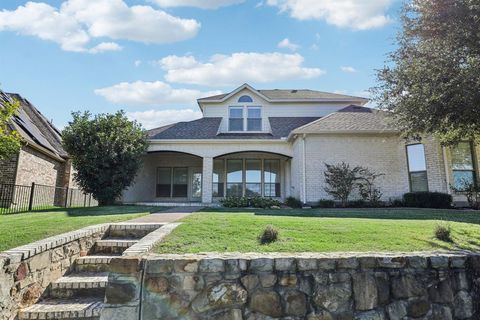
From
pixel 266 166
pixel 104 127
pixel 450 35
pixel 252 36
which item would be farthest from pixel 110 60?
pixel 450 35

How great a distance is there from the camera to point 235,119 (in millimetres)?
17391

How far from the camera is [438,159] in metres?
12.8

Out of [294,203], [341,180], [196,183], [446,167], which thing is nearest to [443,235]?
[341,180]

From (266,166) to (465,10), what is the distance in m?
11.5

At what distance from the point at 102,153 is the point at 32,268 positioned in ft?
30.0

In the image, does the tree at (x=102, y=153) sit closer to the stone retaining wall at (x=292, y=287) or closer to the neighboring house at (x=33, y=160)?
the neighboring house at (x=33, y=160)

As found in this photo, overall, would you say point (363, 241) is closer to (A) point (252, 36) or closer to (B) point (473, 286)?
(B) point (473, 286)

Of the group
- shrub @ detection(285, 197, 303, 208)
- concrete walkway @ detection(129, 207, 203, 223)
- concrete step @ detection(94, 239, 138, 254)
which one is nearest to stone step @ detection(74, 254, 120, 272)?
concrete step @ detection(94, 239, 138, 254)

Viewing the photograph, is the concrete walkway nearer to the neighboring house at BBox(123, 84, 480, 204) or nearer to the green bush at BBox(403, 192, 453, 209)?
the neighboring house at BBox(123, 84, 480, 204)

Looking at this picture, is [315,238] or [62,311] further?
[315,238]

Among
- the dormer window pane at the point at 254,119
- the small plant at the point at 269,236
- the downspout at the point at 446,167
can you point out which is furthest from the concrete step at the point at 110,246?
the downspout at the point at 446,167

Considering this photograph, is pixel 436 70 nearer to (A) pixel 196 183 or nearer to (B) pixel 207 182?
(B) pixel 207 182

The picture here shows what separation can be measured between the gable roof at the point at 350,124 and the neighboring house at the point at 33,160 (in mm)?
11920

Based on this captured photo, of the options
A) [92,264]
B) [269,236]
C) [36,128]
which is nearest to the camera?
[269,236]
